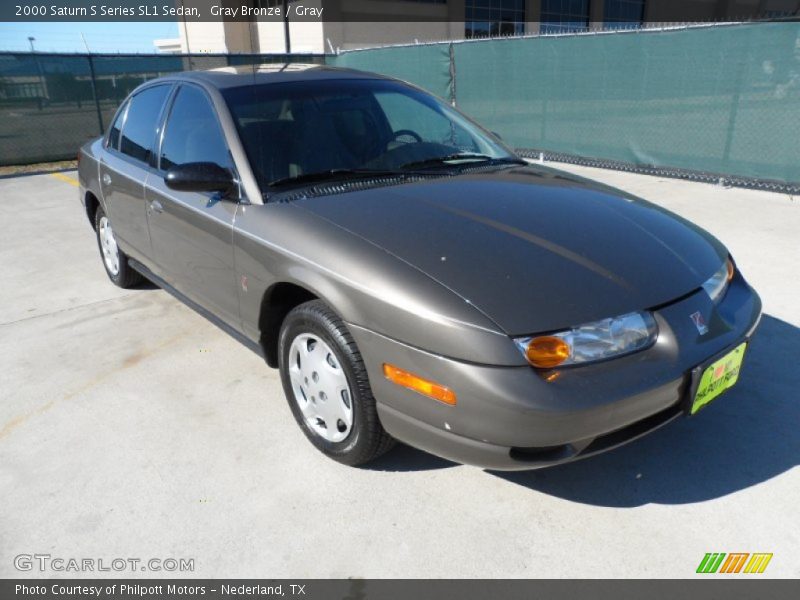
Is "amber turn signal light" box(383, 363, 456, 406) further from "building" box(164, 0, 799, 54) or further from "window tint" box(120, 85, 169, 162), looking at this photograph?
"building" box(164, 0, 799, 54)

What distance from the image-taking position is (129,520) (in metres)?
2.41

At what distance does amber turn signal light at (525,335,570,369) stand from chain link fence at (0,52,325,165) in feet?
40.2

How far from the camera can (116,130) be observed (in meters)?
4.54

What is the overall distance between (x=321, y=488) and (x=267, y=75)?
2268mm

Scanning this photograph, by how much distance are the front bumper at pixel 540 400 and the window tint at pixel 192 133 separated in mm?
1413

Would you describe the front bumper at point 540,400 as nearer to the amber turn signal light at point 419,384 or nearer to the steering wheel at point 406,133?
the amber turn signal light at point 419,384

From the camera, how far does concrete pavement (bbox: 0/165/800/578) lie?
7.18 feet

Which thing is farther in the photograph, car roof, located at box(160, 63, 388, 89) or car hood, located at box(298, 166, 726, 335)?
car roof, located at box(160, 63, 388, 89)

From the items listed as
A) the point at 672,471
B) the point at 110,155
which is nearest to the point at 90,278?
the point at 110,155

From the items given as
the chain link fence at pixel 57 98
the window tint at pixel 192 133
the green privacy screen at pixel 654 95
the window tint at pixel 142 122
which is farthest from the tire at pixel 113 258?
the chain link fence at pixel 57 98

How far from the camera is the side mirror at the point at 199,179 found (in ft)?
9.36

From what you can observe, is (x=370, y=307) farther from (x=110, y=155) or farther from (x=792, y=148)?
(x=792, y=148)

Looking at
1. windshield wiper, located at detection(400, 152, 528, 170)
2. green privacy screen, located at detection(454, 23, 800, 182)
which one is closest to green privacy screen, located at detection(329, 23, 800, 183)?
green privacy screen, located at detection(454, 23, 800, 182)
